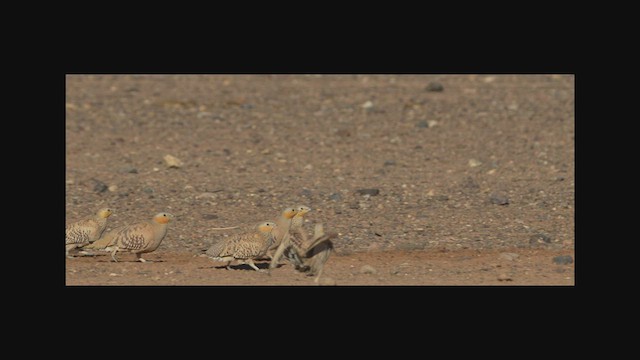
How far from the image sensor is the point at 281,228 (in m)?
10.5

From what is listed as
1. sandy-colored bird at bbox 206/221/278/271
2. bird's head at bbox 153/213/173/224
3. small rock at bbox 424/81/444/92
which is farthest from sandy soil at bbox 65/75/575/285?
bird's head at bbox 153/213/173/224

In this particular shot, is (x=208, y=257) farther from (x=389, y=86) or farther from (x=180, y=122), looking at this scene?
(x=389, y=86)

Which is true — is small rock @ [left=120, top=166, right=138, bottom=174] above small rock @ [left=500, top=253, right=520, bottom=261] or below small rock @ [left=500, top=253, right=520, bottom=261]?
above

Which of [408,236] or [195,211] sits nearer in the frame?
[408,236]

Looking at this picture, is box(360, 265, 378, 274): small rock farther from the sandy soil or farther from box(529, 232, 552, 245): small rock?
box(529, 232, 552, 245): small rock

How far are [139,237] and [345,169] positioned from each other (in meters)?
4.59

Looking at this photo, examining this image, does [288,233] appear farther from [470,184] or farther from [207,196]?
[470,184]

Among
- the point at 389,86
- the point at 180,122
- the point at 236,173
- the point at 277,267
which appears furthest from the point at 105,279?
the point at 389,86

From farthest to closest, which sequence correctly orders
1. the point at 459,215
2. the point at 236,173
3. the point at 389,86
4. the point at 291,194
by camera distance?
the point at 389,86
the point at 236,173
the point at 291,194
the point at 459,215

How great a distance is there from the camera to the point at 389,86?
19.7 m

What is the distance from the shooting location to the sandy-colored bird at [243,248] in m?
9.98

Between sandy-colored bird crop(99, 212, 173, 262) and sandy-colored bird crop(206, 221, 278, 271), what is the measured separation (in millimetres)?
475

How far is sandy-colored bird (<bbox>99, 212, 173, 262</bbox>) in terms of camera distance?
1022 centimetres

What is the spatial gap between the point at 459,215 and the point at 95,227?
3.65 meters
